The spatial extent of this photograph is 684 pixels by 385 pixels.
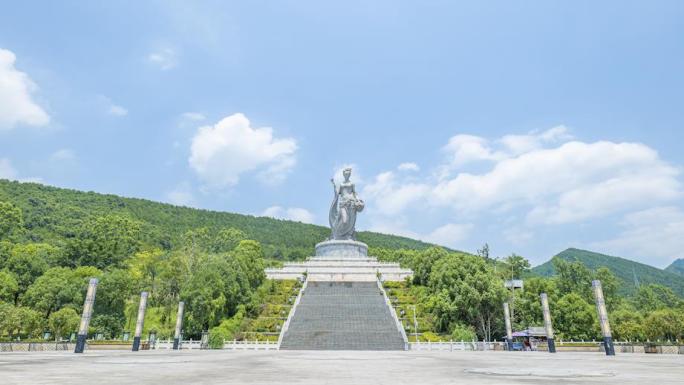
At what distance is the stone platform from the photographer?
42.6 meters

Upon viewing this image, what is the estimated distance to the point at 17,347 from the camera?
65.7 feet

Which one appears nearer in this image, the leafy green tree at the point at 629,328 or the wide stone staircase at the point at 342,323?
the wide stone staircase at the point at 342,323

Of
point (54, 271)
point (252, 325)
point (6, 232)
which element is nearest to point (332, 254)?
point (252, 325)

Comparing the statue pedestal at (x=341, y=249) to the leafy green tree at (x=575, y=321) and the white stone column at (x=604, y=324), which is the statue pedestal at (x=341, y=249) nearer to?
the leafy green tree at (x=575, y=321)

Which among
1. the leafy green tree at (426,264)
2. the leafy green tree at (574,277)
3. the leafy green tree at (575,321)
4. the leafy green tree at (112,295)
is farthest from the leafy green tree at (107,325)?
the leafy green tree at (574,277)

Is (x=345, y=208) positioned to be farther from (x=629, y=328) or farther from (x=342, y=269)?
(x=629, y=328)

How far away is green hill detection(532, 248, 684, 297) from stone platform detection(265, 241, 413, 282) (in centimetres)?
6480

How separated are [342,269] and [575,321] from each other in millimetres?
20013

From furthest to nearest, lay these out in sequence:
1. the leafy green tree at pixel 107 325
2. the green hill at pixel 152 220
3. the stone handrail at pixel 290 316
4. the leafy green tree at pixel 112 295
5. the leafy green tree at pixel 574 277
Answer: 1. the green hill at pixel 152 220
2. the leafy green tree at pixel 574 277
3. the leafy green tree at pixel 112 295
4. the leafy green tree at pixel 107 325
5. the stone handrail at pixel 290 316

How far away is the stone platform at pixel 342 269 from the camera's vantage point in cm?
4259

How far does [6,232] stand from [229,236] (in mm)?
27688

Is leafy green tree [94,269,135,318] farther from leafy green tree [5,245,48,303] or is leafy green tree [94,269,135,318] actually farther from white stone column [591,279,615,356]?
white stone column [591,279,615,356]

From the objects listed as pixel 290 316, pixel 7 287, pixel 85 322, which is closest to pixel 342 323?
pixel 290 316

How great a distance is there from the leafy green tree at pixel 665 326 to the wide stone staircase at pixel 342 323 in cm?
1821
